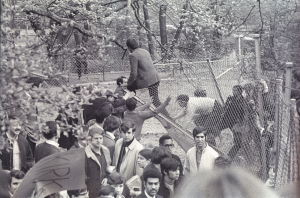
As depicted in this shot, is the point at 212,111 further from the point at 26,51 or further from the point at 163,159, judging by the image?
the point at 26,51

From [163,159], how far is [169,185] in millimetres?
212

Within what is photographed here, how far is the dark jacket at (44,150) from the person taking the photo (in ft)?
13.7

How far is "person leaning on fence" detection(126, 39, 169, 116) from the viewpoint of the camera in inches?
210

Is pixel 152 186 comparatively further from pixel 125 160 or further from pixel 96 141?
pixel 96 141

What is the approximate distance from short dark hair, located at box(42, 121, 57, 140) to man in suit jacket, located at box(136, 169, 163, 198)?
0.74m

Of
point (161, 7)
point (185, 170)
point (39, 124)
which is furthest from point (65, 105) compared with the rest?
point (161, 7)

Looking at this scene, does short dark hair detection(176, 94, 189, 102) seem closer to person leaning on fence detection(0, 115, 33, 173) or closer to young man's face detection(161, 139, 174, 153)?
young man's face detection(161, 139, 174, 153)

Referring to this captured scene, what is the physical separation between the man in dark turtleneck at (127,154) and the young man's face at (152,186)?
31cm

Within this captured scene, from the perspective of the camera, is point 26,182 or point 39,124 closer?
point 39,124

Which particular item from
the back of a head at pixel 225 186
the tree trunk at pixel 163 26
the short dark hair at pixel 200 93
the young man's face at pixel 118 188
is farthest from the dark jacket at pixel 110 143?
the tree trunk at pixel 163 26

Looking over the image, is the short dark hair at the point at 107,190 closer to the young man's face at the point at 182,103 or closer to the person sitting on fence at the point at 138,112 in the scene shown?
the person sitting on fence at the point at 138,112

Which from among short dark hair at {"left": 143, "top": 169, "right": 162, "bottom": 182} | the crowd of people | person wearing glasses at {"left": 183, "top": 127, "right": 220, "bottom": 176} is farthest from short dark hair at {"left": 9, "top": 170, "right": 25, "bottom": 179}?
person wearing glasses at {"left": 183, "top": 127, "right": 220, "bottom": 176}

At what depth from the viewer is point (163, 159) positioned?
4.25 meters

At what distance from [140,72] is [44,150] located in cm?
154
